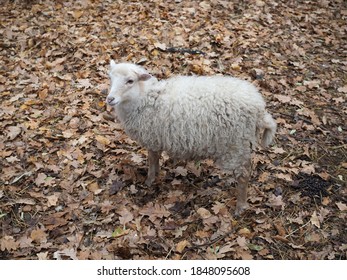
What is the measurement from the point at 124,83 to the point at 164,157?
1.68 meters

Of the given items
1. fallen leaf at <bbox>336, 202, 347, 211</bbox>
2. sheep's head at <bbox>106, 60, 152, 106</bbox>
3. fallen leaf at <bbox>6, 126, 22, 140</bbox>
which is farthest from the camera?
fallen leaf at <bbox>6, 126, 22, 140</bbox>

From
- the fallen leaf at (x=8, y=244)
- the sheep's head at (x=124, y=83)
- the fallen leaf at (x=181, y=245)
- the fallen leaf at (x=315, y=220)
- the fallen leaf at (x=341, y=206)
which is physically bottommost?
the fallen leaf at (x=8, y=244)

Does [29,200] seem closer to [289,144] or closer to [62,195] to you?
[62,195]

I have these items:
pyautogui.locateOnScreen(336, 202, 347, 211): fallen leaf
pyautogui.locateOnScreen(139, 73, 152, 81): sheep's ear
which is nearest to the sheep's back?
pyautogui.locateOnScreen(139, 73, 152, 81): sheep's ear

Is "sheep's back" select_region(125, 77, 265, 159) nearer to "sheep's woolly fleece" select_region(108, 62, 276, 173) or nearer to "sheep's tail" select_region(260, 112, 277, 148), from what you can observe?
"sheep's woolly fleece" select_region(108, 62, 276, 173)

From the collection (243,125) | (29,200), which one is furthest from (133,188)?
(243,125)

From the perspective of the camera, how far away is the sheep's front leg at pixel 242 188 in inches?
170

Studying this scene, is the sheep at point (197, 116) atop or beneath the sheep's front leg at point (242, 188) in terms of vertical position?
atop

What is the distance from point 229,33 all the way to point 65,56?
360 centimetres

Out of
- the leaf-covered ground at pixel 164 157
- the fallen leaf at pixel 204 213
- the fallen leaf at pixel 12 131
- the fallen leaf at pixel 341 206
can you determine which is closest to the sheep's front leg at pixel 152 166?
the leaf-covered ground at pixel 164 157

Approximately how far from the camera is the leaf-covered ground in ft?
13.9

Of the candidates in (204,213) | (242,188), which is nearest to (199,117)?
(242,188)

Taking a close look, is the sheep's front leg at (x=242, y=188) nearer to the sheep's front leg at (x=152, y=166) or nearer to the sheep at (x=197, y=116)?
the sheep at (x=197, y=116)

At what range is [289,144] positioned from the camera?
5.43 m
